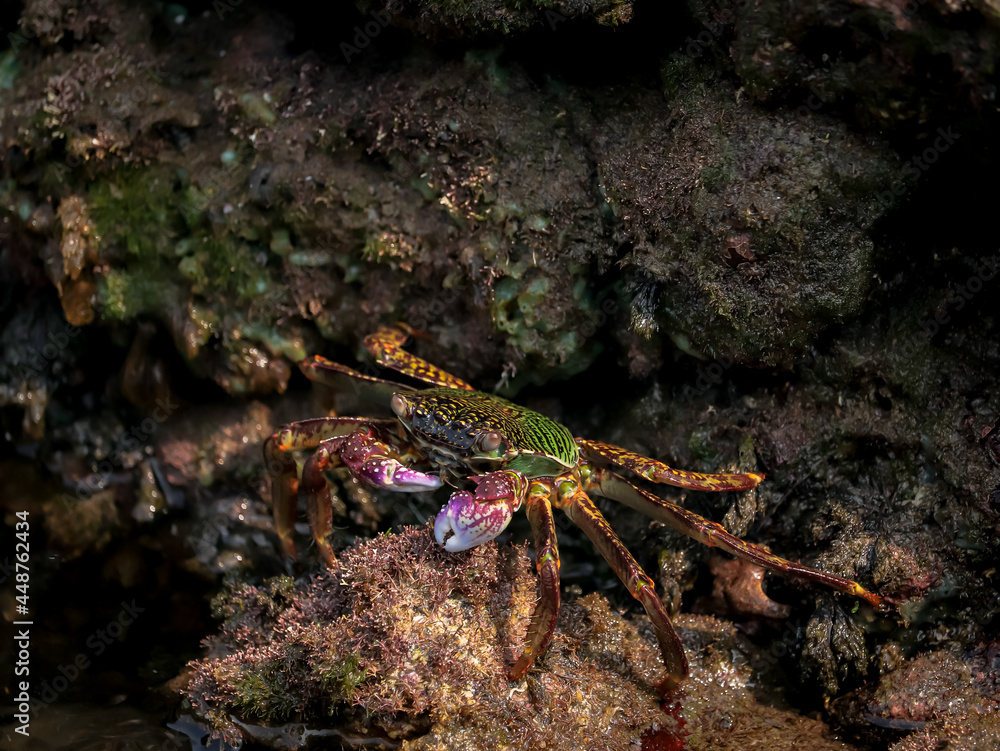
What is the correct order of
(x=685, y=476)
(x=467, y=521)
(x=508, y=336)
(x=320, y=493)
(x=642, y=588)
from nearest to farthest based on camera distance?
1. (x=467, y=521)
2. (x=642, y=588)
3. (x=685, y=476)
4. (x=320, y=493)
5. (x=508, y=336)

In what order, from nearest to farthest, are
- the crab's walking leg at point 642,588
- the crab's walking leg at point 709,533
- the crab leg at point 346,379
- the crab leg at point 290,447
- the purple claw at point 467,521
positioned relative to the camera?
the purple claw at point 467,521 < the crab's walking leg at point 642,588 < the crab's walking leg at point 709,533 < the crab leg at point 290,447 < the crab leg at point 346,379

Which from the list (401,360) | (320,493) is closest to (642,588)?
(320,493)

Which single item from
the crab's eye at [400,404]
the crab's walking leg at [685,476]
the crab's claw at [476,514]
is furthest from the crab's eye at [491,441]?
the crab's walking leg at [685,476]

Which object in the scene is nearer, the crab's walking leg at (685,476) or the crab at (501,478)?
the crab at (501,478)

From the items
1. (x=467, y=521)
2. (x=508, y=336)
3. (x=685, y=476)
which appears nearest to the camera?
(x=467, y=521)

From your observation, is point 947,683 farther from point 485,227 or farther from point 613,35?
point 613,35

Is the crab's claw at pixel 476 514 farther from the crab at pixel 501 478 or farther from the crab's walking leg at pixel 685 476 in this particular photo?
the crab's walking leg at pixel 685 476

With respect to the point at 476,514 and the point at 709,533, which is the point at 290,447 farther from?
the point at 709,533
